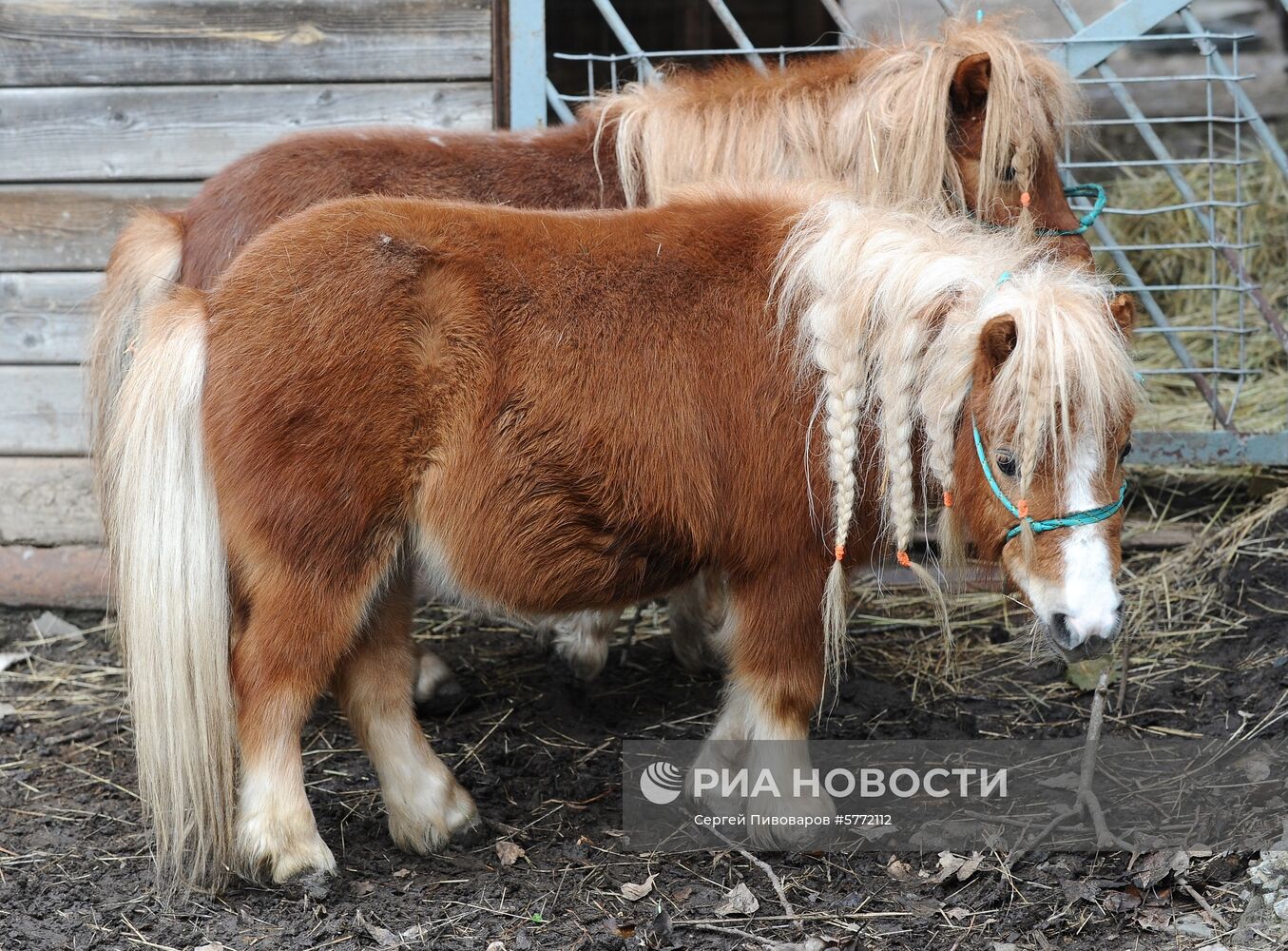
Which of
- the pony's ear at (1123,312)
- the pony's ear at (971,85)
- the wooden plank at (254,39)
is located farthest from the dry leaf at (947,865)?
the wooden plank at (254,39)

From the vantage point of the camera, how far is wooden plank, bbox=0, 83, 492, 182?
4324 mm

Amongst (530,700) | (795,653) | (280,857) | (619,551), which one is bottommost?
(530,700)

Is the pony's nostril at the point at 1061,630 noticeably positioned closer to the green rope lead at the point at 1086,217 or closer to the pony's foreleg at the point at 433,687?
the green rope lead at the point at 1086,217

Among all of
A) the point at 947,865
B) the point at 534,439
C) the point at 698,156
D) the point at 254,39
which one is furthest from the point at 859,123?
the point at 947,865

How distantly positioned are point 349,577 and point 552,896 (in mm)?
889

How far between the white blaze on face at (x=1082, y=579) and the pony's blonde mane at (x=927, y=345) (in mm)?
51

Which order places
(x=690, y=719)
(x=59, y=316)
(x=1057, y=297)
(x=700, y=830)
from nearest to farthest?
(x=1057, y=297)
(x=700, y=830)
(x=690, y=719)
(x=59, y=316)

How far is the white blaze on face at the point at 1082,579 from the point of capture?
8.35ft

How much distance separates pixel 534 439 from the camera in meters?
2.88

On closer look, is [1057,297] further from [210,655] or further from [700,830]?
[210,655]

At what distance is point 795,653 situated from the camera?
3064mm

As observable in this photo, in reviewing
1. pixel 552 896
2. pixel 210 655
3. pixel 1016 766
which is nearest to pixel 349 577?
pixel 210 655

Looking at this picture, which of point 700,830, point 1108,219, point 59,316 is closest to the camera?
point 700,830

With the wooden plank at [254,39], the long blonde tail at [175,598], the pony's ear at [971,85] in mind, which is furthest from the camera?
the wooden plank at [254,39]
